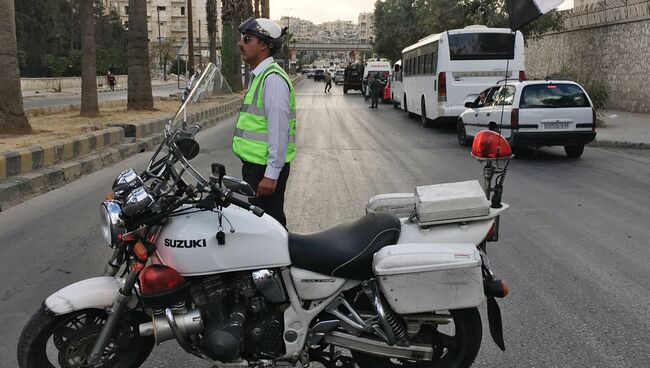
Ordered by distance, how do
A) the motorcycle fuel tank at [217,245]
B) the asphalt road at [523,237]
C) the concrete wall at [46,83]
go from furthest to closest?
the concrete wall at [46,83] < the asphalt road at [523,237] < the motorcycle fuel tank at [217,245]

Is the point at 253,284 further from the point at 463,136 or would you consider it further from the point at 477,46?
the point at 477,46

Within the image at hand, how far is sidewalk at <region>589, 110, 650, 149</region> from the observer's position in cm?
1355

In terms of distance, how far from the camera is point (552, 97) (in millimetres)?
11414

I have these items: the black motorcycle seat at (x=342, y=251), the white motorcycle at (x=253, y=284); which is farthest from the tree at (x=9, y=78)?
the black motorcycle seat at (x=342, y=251)

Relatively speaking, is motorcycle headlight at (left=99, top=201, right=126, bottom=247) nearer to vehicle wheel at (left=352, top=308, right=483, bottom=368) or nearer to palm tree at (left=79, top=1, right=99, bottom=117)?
vehicle wheel at (left=352, top=308, right=483, bottom=368)

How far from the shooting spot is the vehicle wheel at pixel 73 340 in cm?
293

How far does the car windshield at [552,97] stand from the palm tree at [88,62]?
11.3 meters

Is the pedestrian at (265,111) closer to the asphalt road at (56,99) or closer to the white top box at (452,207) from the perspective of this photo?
the white top box at (452,207)

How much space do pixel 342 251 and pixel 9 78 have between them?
1065 centimetres

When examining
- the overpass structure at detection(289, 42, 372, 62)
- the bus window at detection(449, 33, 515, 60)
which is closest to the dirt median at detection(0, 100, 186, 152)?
the bus window at detection(449, 33, 515, 60)

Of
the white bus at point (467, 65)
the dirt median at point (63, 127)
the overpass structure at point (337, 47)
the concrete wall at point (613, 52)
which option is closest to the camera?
the dirt median at point (63, 127)

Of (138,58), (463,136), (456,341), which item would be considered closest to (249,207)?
(456,341)

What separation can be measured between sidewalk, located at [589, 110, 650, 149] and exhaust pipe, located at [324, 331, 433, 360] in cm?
1226

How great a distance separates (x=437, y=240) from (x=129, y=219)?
59.4 inches
